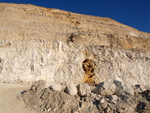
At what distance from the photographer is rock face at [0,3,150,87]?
9.02m

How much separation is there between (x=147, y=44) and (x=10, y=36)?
1619 centimetres

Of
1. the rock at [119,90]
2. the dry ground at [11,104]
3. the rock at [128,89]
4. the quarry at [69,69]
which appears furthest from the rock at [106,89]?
the dry ground at [11,104]

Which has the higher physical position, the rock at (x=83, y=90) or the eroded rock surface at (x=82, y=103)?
the rock at (x=83, y=90)

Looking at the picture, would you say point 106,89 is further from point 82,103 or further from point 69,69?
point 69,69

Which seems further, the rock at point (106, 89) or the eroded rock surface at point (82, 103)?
the rock at point (106, 89)

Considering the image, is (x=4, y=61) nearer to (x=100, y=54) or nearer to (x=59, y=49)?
(x=59, y=49)

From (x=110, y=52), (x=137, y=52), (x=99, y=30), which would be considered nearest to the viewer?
(x=110, y=52)

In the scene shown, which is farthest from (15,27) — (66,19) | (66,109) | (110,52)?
(66,109)

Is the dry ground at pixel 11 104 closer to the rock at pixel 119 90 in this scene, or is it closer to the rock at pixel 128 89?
the rock at pixel 119 90

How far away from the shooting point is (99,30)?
17.0 m

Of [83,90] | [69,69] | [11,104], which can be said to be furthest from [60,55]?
[11,104]

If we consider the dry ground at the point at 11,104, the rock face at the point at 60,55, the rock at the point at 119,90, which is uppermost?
the rock face at the point at 60,55

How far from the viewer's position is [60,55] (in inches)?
400

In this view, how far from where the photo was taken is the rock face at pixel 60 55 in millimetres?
9016
